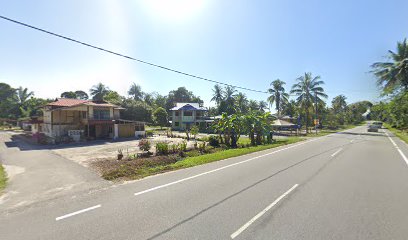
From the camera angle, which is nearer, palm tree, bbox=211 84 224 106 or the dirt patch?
the dirt patch

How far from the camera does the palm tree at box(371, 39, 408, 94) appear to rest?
30.3m

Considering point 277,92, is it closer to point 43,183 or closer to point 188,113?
point 188,113

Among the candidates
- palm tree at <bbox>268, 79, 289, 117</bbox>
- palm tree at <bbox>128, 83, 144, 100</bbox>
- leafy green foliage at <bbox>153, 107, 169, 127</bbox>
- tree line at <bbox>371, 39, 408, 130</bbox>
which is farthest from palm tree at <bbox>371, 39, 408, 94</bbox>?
palm tree at <bbox>128, 83, 144, 100</bbox>

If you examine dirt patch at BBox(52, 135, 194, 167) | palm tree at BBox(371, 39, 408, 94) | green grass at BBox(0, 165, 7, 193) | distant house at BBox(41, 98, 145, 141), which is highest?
palm tree at BBox(371, 39, 408, 94)

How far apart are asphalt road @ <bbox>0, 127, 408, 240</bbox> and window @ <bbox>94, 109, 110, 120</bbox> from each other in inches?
1073

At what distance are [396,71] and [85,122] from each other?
4479 centimetres

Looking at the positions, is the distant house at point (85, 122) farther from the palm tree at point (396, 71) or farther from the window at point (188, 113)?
the palm tree at point (396, 71)

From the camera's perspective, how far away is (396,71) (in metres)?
31.3

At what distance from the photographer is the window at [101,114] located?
32619 millimetres

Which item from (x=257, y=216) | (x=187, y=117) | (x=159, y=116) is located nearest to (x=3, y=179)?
(x=257, y=216)

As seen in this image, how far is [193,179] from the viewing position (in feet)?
30.0

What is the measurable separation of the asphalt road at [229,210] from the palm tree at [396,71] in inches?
1156

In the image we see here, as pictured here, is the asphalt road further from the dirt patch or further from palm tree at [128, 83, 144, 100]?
palm tree at [128, 83, 144, 100]

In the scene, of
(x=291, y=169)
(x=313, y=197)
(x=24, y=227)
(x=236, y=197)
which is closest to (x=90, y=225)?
(x=24, y=227)
